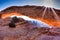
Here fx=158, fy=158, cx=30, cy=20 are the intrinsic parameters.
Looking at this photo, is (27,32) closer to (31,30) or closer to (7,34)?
(31,30)

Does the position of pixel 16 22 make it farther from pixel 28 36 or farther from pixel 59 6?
pixel 59 6

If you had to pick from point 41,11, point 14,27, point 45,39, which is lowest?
point 45,39

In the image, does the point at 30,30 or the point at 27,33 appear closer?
the point at 27,33

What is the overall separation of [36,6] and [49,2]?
3.99 feet

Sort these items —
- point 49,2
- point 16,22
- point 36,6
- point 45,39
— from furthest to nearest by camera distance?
point 36,6, point 49,2, point 16,22, point 45,39

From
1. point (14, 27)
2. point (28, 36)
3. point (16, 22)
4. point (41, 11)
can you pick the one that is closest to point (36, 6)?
point (41, 11)

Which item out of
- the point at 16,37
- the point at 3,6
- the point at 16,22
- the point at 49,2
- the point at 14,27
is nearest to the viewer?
the point at 16,37

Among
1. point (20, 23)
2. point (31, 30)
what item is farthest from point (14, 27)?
point (31, 30)

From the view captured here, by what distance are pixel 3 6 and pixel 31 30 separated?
231 cm

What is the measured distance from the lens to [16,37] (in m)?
4.32

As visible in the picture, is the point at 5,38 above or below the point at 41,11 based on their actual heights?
below

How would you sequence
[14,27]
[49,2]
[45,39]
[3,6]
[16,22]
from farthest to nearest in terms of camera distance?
[3,6] < [49,2] < [16,22] < [14,27] < [45,39]

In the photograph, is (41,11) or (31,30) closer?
(31,30)

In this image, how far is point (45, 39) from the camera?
405cm
